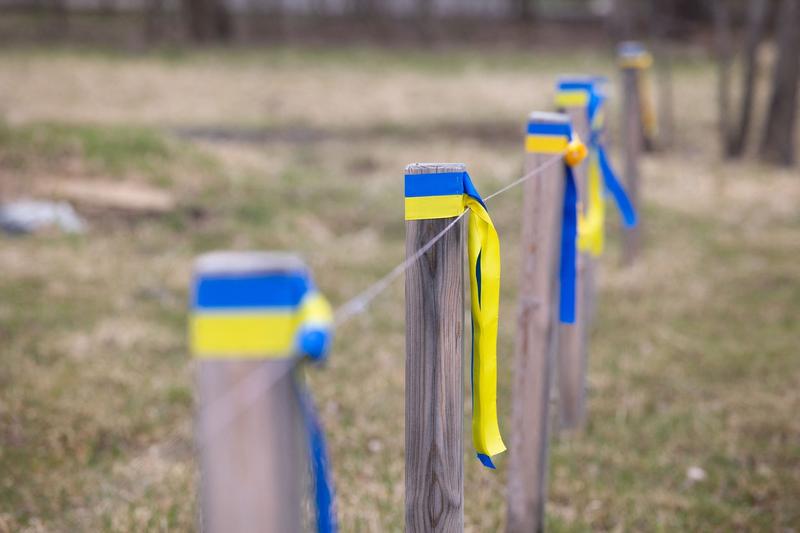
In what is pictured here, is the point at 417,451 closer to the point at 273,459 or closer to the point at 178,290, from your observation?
the point at 273,459

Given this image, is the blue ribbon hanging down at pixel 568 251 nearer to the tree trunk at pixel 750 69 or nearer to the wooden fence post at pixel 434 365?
the wooden fence post at pixel 434 365

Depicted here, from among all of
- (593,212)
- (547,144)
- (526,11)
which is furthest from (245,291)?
(526,11)

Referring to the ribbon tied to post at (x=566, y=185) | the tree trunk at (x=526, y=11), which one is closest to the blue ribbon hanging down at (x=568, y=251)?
the ribbon tied to post at (x=566, y=185)

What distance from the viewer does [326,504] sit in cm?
151

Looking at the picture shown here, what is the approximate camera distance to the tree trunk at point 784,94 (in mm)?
11453

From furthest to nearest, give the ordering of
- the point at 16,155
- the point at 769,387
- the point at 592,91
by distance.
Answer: the point at 16,155 < the point at 769,387 < the point at 592,91

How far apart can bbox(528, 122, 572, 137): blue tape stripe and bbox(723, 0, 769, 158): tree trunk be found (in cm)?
1003

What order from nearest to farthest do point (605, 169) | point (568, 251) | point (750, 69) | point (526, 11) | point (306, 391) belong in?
point (306, 391) → point (568, 251) → point (605, 169) → point (750, 69) → point (526, 11)

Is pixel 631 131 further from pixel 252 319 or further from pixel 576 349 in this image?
pixel 252 319

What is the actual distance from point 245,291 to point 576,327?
326cm

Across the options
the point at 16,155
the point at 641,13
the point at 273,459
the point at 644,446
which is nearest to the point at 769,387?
the point at 644,446

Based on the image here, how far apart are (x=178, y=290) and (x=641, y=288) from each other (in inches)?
142

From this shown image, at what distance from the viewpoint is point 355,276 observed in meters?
7.05

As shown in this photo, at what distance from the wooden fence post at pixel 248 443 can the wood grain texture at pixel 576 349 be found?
10.1 feet
